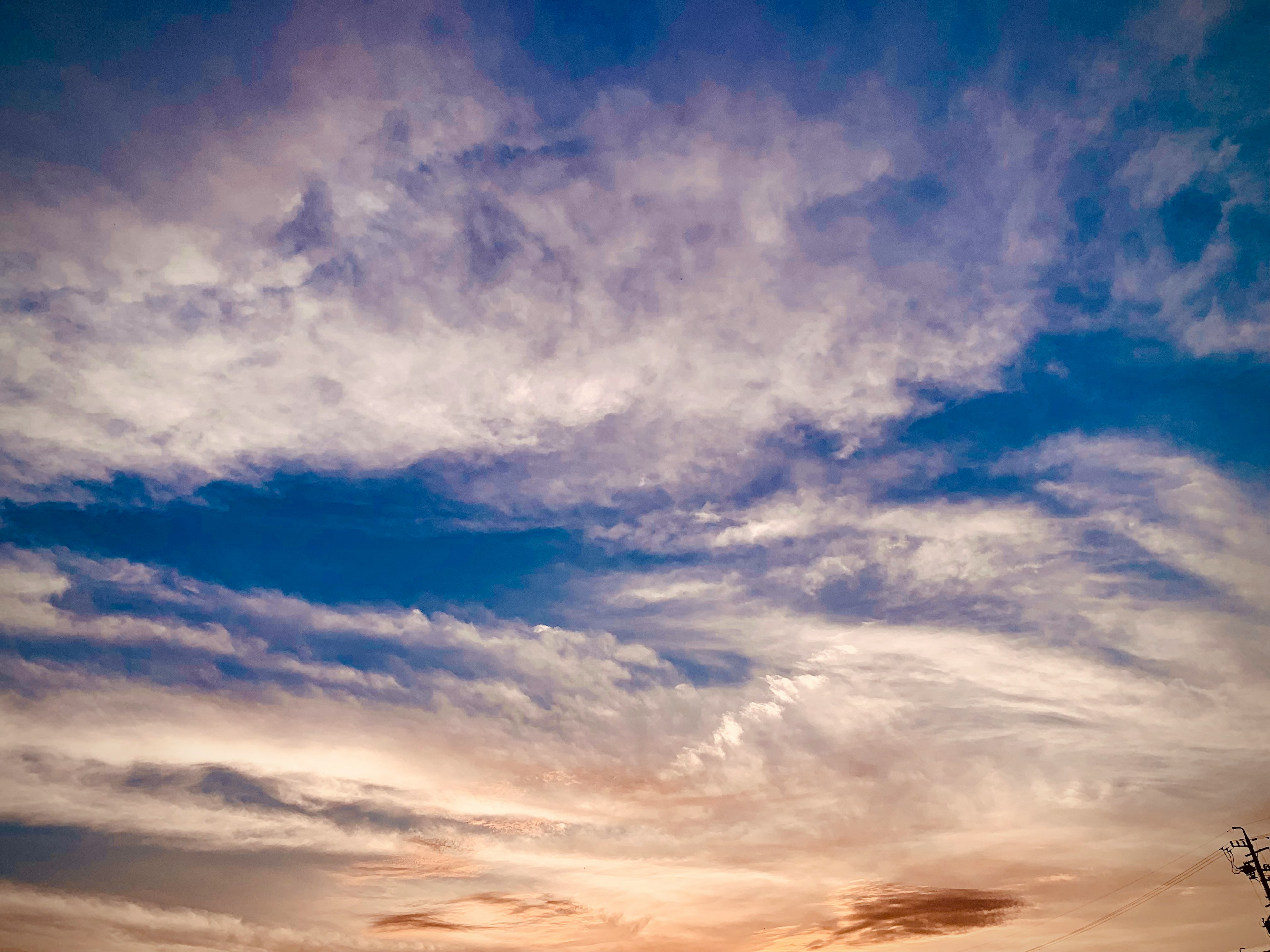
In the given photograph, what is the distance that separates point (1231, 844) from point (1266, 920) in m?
8.62

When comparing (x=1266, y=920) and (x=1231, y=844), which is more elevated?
(x=1231, y=844)

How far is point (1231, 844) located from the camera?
93812 mm

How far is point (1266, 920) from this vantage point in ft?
297
